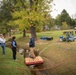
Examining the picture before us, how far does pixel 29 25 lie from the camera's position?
96.5ft

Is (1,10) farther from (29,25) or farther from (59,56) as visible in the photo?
(59,56)

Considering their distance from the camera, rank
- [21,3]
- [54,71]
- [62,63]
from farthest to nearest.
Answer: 1. [21,3]
2. [62,63]
3. [54,71]

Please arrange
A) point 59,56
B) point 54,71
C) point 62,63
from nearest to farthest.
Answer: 1. point 54,71
2. point 62,63
3. point 59,56

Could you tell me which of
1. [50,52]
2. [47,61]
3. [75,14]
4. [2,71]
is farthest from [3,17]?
[75,14]

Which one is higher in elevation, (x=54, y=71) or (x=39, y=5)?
(x=39, y=5)

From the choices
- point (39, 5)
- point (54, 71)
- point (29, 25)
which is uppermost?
point (39, 5)

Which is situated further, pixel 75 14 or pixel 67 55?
pixel 75 14

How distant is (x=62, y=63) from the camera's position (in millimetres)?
16125

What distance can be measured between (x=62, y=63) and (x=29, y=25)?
1448 cm

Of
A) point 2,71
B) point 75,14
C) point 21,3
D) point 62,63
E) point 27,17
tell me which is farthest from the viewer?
point 75,14

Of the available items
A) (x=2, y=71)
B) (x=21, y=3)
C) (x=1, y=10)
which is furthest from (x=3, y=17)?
(x=2, y=71)

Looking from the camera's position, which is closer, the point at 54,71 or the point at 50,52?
the point at 54,71

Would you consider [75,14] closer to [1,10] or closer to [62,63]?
[1,10]

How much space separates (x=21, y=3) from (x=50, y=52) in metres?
13.4
